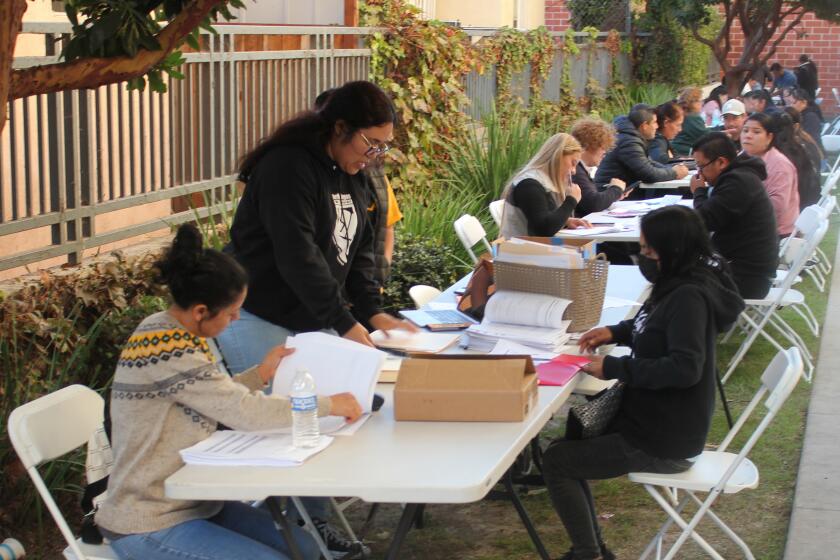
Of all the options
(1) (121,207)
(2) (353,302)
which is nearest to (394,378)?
(2) (353,302)

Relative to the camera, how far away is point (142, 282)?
577cm

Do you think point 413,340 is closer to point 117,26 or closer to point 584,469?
point 584,469

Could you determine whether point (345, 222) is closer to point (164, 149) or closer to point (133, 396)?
point (133, 396)

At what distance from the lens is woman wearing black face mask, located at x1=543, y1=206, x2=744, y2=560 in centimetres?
411

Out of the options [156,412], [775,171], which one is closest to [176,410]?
[156,412]

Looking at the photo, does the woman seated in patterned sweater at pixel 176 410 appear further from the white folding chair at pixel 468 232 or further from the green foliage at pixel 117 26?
the white folding chair at pixel 468 232

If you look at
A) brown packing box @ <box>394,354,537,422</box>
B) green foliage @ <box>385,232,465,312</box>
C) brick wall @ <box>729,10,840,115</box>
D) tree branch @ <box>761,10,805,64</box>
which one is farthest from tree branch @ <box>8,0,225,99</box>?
brick wall @ <box>729,10,840,115</box>

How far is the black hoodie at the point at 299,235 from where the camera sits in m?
4.04

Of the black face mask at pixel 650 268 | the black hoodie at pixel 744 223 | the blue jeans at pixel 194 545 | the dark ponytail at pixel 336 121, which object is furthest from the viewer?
the black hoodie at pixel 744 223

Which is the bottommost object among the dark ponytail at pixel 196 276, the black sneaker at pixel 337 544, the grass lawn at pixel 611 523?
the grass lawn at pixel 611 523

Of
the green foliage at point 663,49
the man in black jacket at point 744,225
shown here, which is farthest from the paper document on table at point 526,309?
the green foliage at point 663,49

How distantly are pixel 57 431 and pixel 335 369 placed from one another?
0.88 metres

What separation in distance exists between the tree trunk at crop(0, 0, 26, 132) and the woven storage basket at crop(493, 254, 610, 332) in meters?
2.50

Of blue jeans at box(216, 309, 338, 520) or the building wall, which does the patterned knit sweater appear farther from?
the building wall
